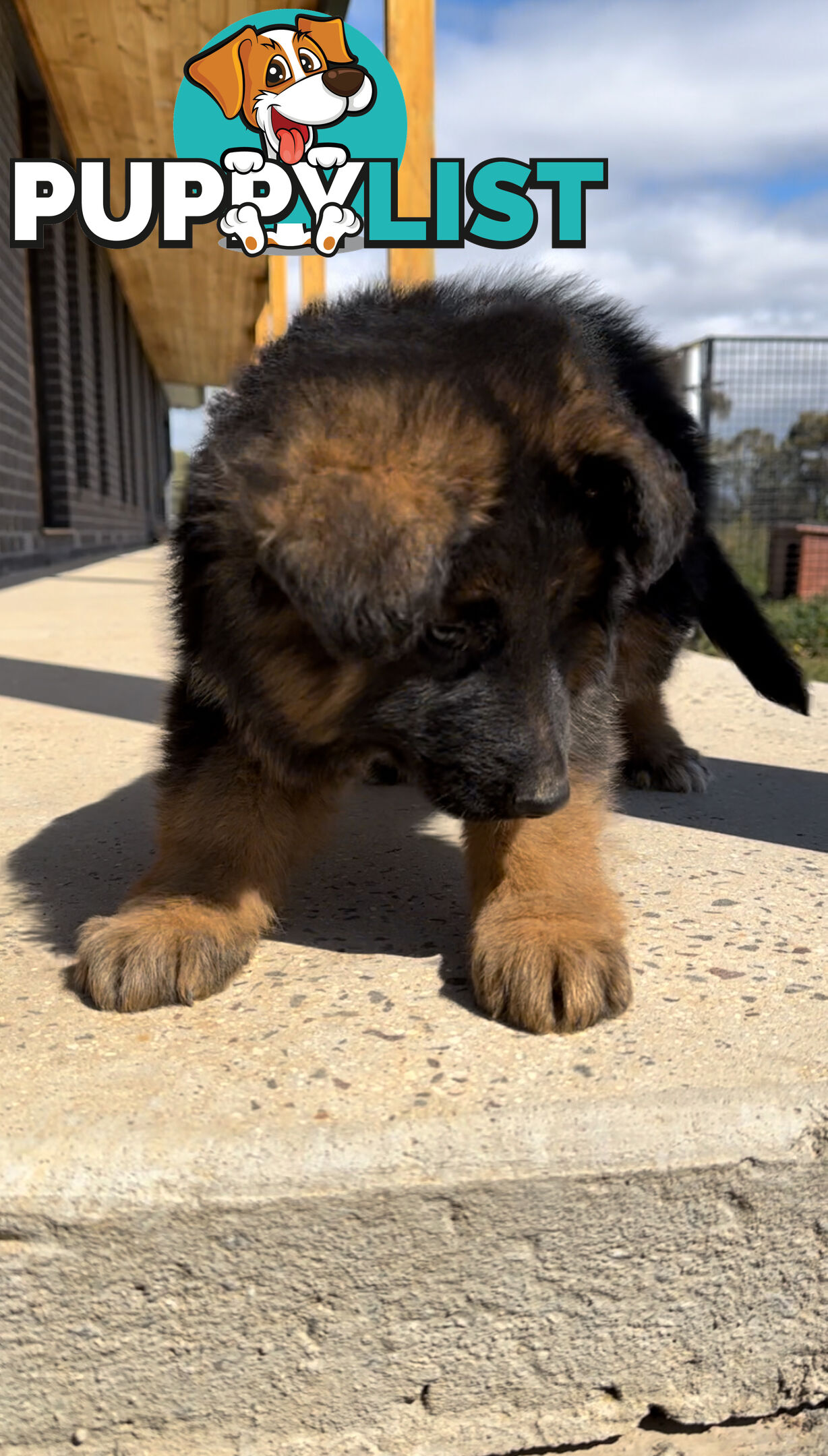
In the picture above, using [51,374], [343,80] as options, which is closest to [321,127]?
[343,80]

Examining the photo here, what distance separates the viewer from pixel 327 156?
6598 mm

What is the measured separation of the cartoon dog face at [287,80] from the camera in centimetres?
658

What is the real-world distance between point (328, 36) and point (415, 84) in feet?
9.89

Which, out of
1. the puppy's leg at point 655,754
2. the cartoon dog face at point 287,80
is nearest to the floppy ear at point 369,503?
the puppy's leg at point 655,754

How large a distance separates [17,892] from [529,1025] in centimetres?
123

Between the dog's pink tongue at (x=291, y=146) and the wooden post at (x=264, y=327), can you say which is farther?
the dog's pink tongue at (x=291, y=146)

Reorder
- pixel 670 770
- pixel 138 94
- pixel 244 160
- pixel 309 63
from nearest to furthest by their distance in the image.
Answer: pixel 670 770
pixel 309 63
pixel 244 160
pixel 138 94

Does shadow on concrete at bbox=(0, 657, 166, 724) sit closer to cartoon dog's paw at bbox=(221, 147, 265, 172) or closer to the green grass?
cartoon dog's paw at bbox=(221, 147, 265, 172)

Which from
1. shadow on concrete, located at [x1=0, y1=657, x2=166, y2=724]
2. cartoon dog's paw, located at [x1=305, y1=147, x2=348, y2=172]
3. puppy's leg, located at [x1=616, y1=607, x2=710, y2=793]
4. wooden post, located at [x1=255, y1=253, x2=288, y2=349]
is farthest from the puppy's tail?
wooden post, located at [x1=255, y1=253, x2=288, y2=349]

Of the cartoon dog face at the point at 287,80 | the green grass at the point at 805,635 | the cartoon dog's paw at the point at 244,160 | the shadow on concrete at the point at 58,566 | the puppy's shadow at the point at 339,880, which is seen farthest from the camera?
the shadow on concrete at the point at 58,566

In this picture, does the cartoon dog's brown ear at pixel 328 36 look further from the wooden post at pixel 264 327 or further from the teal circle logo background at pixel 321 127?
the wooden post at pixel 264 327

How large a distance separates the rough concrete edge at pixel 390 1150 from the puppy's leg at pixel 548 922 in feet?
0.76

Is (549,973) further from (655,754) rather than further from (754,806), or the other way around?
(655,754)

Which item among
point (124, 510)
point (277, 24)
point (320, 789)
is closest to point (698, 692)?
point (320, 789)
